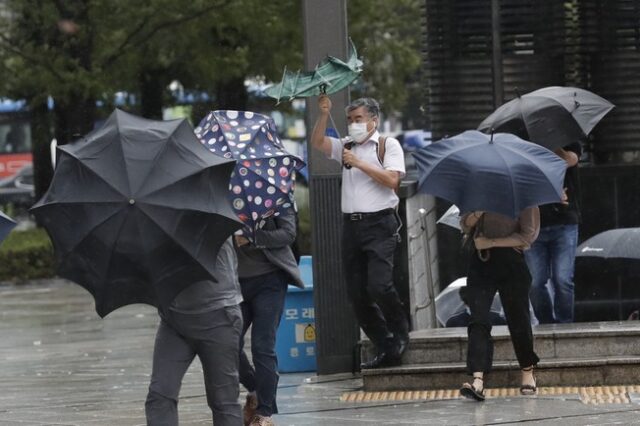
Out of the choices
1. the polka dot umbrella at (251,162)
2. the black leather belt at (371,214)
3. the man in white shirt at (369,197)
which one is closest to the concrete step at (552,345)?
the man in white shirt at (369,197)

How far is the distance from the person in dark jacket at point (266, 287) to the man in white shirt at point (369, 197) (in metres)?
1.30

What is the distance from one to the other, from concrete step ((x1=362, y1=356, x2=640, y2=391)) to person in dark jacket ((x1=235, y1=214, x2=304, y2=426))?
1742 mm

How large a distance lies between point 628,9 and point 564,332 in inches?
200

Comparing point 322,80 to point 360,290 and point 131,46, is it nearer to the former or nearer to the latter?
point 360,290

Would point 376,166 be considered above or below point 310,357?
above

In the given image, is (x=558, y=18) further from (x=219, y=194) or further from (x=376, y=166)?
(x=219, y=194)

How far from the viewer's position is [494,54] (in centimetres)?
1519

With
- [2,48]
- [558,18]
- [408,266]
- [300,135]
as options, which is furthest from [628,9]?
[300,135]

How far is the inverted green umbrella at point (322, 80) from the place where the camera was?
34.1 feet

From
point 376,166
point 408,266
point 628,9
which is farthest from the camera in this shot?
point 628,9

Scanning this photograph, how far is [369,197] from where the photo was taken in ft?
35.0

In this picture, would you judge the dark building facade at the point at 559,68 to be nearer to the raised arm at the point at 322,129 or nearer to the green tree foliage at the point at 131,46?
the raised arm at the point at 322,129

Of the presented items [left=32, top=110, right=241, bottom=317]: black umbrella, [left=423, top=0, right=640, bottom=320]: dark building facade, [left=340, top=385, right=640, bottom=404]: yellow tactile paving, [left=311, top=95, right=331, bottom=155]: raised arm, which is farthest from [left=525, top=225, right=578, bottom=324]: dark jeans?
[left=32, top=110, right=241, bottom=317]: black umbrella

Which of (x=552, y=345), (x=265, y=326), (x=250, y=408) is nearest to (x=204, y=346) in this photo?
(x=265, y=326)
